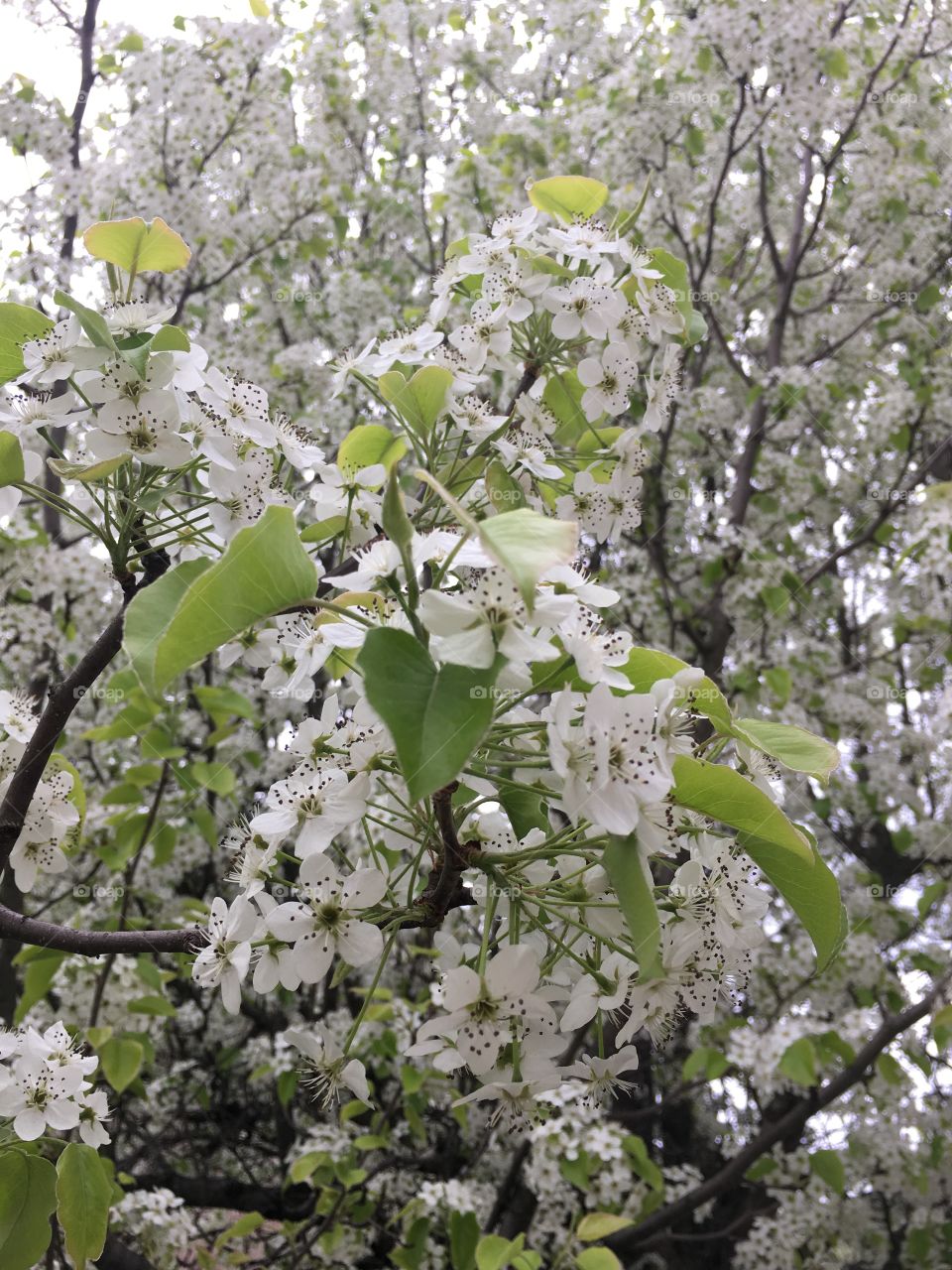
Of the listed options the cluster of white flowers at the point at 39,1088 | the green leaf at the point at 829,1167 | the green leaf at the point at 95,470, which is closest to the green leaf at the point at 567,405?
the green leaf at the point at 95,470

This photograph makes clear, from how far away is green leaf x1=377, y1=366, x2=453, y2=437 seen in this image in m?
1.21

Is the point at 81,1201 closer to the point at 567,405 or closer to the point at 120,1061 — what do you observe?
the point at 120,1061

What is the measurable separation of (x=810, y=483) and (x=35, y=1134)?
4.00 meters

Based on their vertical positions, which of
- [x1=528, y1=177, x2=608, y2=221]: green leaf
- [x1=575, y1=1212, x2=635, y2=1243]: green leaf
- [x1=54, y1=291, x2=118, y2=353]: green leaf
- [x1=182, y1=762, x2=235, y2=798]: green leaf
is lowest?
[x1=575, y1=1212, x2=635, y2=1243]: green leaf

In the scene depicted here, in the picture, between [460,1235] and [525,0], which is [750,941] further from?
[525,0]

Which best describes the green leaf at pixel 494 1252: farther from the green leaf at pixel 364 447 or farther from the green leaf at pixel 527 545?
the green leaf at pixel 527 545

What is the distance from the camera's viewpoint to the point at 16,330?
45.6 inches

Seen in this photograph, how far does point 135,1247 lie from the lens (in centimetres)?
284

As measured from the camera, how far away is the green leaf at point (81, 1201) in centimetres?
113

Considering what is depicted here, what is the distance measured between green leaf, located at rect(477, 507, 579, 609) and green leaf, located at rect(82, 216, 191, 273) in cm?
65

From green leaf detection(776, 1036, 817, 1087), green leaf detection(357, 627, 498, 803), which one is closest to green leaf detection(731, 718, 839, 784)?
green leaf detection(357, 627, 498, 803)

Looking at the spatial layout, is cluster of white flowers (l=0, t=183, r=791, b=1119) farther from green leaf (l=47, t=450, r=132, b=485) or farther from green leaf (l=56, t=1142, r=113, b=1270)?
green leaf (l=56, t=1142, r=113, b=1270)

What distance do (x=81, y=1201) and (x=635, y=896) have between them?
770 mm

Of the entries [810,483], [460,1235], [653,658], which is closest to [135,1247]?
[460,1235]
